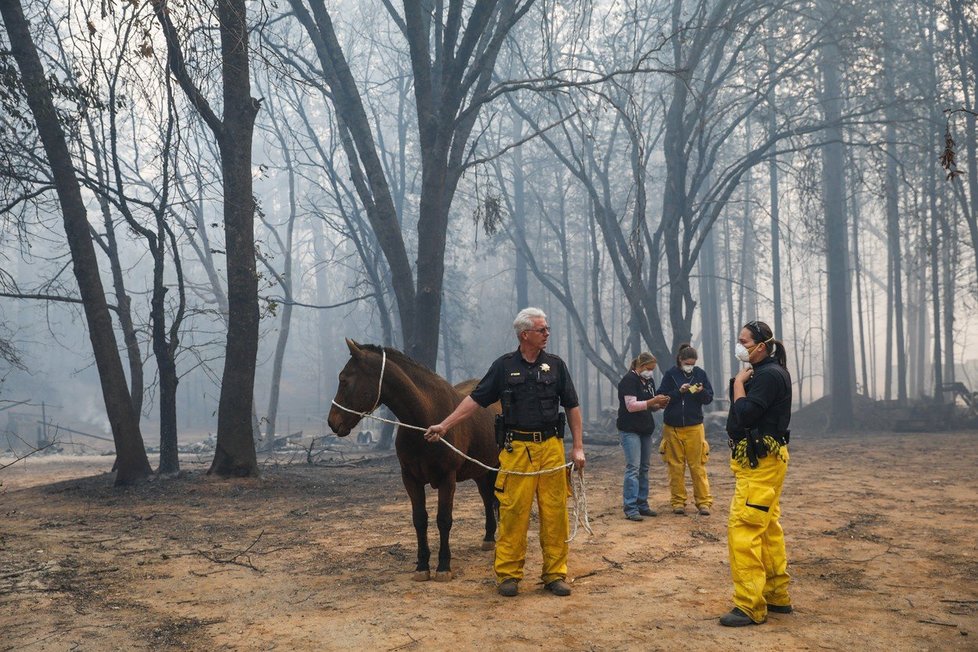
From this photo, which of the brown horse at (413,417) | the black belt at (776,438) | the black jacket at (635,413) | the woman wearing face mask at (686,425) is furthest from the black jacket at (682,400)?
the black belt at (776,438)

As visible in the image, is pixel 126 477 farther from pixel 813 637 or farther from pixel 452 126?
pixel 813 637

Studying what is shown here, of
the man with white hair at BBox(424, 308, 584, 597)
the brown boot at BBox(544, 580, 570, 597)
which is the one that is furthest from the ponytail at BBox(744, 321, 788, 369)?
the brown boot at BBox(544, 580, 570, 597)

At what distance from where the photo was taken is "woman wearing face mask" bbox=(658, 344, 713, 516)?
30.5 feet

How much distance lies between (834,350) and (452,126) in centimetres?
1687

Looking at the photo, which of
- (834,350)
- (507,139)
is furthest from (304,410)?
(834,350)

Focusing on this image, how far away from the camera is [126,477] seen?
12.8 metres

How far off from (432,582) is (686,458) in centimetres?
410

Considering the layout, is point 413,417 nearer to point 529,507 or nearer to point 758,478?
point 529,507

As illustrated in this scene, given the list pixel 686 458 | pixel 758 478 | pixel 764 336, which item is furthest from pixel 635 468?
pixel 764 336

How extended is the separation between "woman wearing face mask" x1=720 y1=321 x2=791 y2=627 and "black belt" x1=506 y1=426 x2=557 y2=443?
141 cm

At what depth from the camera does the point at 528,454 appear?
6.14m

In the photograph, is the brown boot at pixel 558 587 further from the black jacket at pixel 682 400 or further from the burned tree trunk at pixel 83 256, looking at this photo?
the burned tree trunk at pixel 83 256

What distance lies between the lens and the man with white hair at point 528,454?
6.12m

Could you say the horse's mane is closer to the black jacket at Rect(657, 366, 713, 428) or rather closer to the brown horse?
the brown horse
